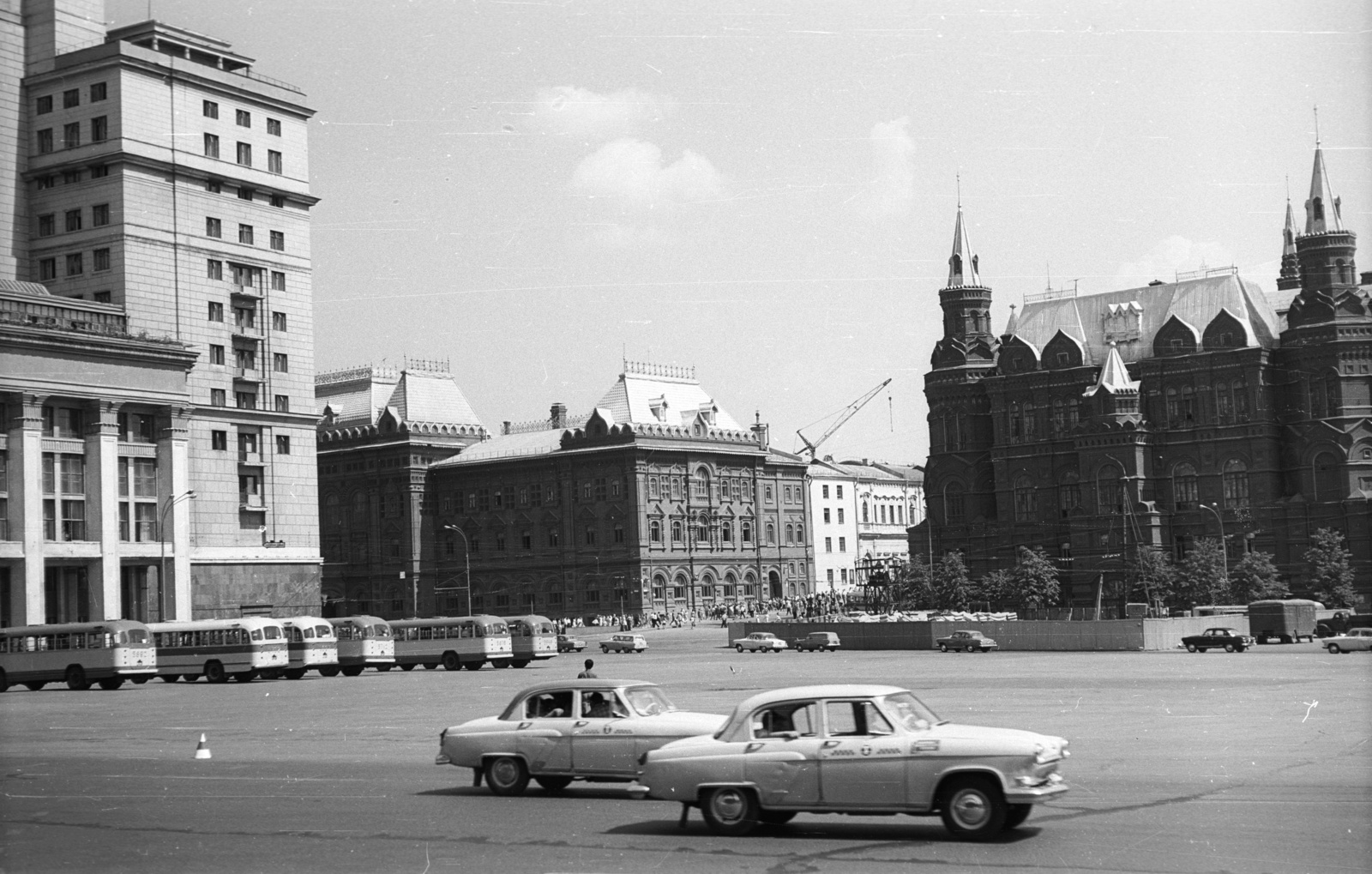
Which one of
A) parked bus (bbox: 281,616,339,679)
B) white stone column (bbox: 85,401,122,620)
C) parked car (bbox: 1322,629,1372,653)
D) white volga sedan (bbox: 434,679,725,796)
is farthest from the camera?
white stone column (bbox: 85,401,122,620)

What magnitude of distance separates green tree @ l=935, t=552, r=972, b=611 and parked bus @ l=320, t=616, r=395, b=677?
2194 inches

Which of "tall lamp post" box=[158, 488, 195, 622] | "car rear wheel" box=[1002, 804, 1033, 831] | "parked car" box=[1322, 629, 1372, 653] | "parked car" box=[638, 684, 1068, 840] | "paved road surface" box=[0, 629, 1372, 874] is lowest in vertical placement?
"parked car" box=[1322, 629, 1372, 653]

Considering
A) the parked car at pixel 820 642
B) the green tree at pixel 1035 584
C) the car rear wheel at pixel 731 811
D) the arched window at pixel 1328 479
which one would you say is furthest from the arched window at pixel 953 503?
the car rear wheel at pixel 731 811

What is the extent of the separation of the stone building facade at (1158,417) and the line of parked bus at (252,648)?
174 ft

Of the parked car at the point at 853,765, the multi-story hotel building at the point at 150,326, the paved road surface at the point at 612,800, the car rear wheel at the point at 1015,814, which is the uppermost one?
the multi-story hotel building at the point at 150,326

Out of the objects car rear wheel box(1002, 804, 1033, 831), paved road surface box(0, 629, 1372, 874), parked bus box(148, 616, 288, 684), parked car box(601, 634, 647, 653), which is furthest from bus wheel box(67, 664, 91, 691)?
car rear wheel box(1002, 804, 1033, 831)

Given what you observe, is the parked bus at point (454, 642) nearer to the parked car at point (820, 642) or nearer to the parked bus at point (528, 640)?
the parked bus at point (528, 640)

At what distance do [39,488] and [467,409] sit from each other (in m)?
78.4

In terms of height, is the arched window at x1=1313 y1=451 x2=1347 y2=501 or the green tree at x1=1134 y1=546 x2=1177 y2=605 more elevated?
the arched window at x1=1313 y1=451 x2=1347 y2=501

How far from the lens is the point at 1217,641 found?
218 ft

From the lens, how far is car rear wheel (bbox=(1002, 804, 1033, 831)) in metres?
16.3

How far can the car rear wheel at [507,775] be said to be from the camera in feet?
69.0

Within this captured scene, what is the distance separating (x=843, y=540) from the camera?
171250 mm

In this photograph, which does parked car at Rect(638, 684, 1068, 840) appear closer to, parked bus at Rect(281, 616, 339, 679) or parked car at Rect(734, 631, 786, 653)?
parked bus at Rect(281, 616, 339, 679)
